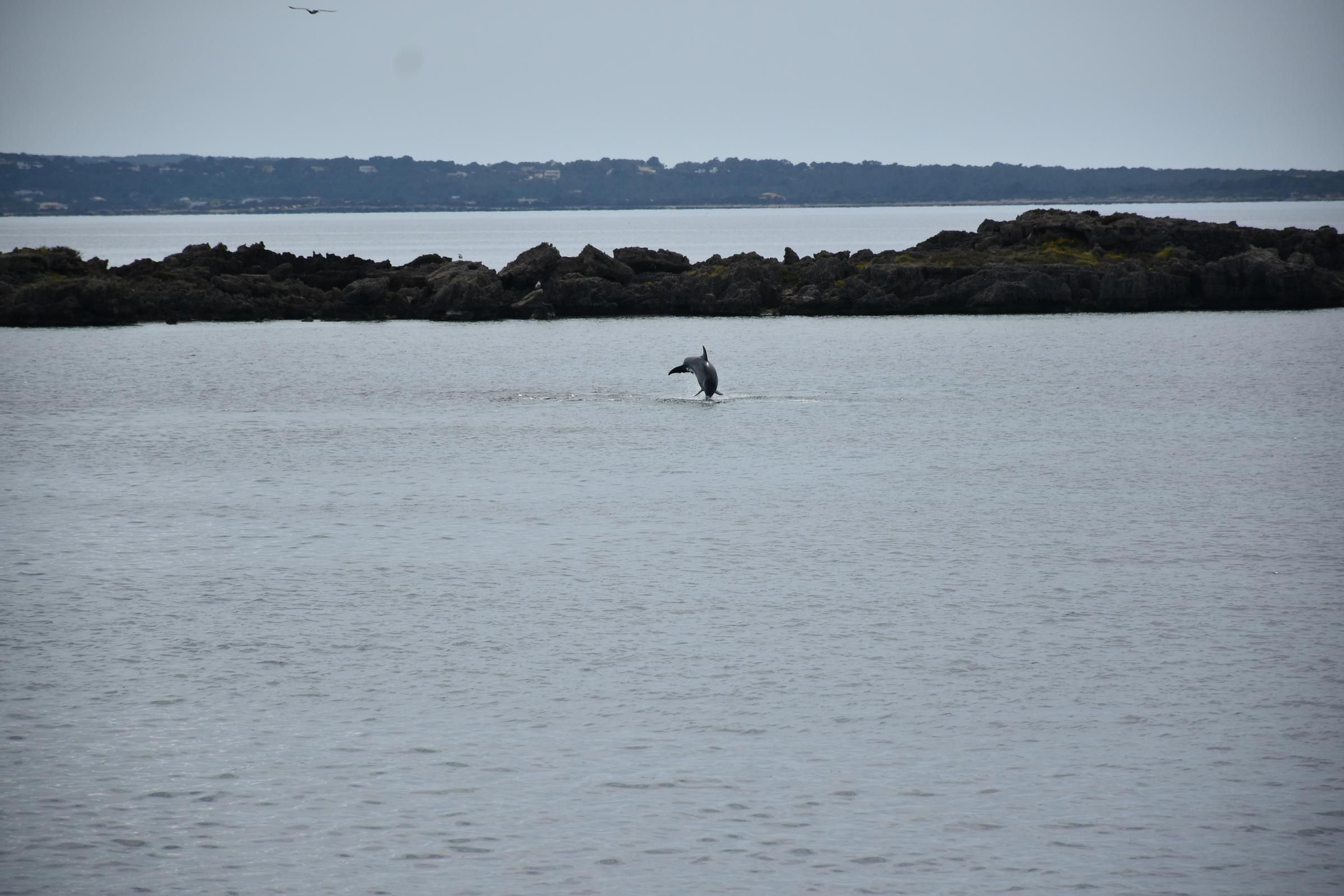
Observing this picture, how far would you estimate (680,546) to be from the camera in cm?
2475

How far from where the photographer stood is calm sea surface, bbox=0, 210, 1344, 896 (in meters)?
12.3

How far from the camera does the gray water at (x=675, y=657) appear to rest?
12344mm

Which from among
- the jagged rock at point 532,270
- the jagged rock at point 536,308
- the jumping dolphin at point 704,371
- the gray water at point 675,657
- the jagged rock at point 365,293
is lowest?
the gray water at point 675,657

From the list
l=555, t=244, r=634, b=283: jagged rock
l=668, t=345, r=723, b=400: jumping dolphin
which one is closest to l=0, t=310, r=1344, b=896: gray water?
l=668, t=345, r=723, b=400: jumping dolphin

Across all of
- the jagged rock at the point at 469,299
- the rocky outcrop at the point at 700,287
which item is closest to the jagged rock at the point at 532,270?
the rocky outcrop at the point at 700,287

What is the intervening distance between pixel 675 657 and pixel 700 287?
5995 cm

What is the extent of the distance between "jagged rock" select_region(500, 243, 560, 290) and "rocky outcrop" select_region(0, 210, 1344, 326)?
80 millimetres

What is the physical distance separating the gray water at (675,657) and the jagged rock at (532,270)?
36.4 metres

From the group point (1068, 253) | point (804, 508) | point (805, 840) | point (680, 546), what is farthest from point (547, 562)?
point (1068, 253)

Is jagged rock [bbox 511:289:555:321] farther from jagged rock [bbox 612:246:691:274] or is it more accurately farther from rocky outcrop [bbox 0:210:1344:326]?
jagged rock [bbox 612:246:691:274]

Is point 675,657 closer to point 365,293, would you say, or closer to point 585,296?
point 585,296

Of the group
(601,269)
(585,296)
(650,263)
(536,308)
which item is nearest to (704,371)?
(536,308)

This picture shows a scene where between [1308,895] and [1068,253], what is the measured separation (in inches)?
2830

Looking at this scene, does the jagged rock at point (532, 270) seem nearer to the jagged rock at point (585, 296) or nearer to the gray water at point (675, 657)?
the jagged rock at point (585, 296)
